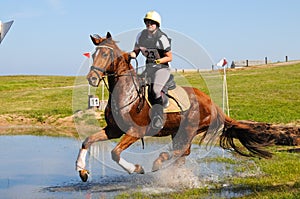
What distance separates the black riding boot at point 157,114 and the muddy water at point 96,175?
995mm

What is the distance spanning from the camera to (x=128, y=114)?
9398mm

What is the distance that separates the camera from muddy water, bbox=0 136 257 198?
30.6ft

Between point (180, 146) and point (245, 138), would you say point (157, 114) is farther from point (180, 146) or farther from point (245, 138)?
point (245, 138)

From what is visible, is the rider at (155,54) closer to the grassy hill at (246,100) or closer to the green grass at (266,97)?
the grassy hill at (246,100)

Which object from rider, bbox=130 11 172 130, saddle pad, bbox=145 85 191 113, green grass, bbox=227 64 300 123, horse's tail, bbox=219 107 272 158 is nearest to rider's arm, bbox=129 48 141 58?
rider, bbox=130 11 172 130

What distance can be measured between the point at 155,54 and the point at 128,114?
3.80ft

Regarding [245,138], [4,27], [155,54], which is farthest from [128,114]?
[245,138]

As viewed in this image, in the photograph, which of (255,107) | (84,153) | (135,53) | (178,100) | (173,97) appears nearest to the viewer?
(84,153)

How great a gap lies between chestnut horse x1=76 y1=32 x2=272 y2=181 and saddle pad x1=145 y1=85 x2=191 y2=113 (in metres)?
0.10

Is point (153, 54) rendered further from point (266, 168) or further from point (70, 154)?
point (70, 154)

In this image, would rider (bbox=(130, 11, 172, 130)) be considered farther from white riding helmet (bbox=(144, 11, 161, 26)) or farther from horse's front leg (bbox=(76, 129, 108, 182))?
horse's front leg (bbox=(76, 129, 108, 182))

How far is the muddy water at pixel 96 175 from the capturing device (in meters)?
9.32

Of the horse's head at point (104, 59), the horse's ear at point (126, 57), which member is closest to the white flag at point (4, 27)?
the horse's head at point (104, 59)

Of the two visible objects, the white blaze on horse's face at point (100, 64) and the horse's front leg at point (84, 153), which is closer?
the white blaze on horse's face at point (100, 64)
